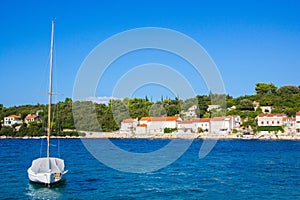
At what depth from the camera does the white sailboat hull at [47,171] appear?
2011 cm

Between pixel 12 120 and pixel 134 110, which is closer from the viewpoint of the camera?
pixel 134 110

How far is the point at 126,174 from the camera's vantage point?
26.1 metres

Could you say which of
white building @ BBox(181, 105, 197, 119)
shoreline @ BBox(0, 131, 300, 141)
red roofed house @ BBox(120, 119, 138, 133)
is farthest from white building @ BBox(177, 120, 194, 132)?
red roofed house @ BBox(120, 119, 138, 133)

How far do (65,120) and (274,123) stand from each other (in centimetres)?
5396

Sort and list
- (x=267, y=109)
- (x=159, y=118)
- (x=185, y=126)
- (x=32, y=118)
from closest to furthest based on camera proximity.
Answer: (x=185, y=126) < (x=267, y=109) < (x=159, y=118) < (x=32, y=118)

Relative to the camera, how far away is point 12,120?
117 m

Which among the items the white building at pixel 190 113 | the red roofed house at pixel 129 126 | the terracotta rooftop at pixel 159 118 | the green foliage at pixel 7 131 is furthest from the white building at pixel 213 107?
the green foliage at pixel 7 131

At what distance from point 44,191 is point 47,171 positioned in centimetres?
136

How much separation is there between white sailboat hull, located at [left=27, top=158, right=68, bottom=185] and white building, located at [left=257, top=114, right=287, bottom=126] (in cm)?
7531

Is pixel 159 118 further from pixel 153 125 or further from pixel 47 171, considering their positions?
pixel 47 171

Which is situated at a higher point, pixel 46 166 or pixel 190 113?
pixel 190 113

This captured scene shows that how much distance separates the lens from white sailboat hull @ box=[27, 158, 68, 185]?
20109 mm

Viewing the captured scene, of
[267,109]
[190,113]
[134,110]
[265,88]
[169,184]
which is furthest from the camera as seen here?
[265,88]

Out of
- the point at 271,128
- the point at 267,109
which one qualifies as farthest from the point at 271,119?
the point at 267,109
